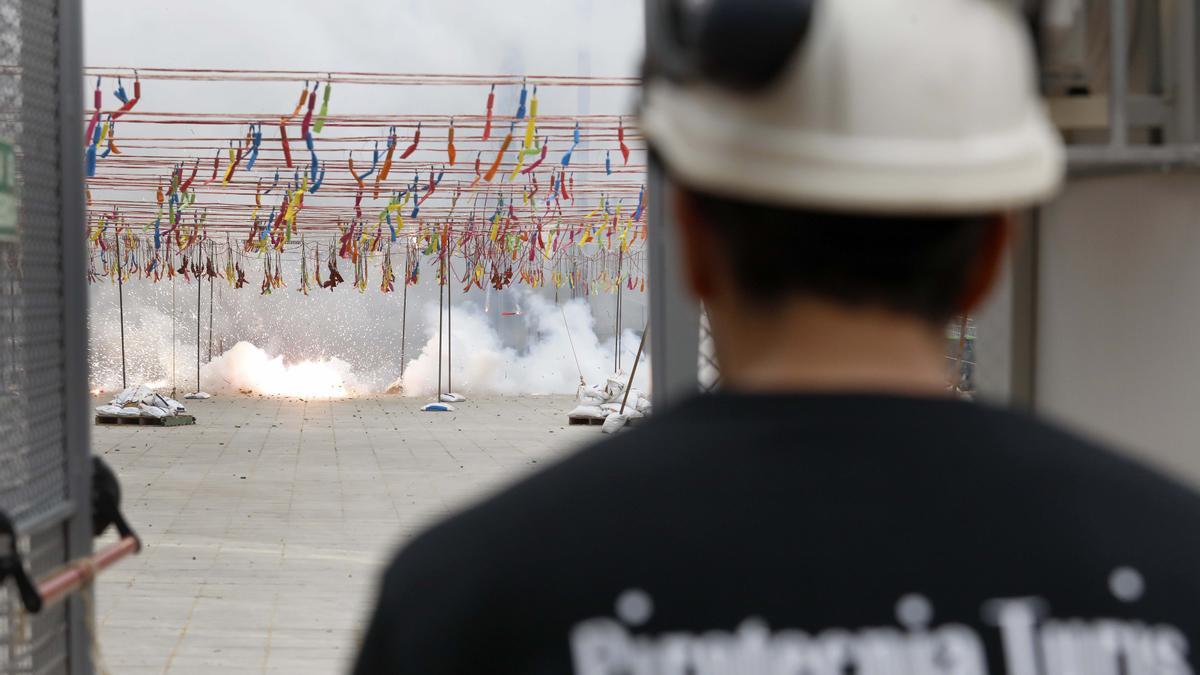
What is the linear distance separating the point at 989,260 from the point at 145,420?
22.5 meters

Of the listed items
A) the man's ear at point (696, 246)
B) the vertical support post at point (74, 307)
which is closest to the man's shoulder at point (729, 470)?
the man's ear at point (696, 246)

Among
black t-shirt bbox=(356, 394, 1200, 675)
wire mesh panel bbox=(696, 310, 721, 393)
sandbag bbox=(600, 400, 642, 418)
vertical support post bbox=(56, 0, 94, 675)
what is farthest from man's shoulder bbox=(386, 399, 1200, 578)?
sandbag bbox=(600, 400, 642, 418)

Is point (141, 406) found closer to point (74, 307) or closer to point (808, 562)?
point (74, 307)

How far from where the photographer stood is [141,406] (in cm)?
2200

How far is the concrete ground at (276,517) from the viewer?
691 centimetres

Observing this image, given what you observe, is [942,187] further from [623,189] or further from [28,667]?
[623,189]

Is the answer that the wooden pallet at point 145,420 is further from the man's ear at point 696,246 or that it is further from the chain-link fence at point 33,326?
the man's ear at point 696,246

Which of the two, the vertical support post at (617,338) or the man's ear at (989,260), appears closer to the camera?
the man's ear at (989,260)

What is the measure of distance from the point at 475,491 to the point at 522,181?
6603mm

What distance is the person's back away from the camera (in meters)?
0.83

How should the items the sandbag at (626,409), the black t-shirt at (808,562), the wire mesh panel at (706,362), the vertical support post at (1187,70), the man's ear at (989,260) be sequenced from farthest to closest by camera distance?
the sandbag at (626,409) → the wire mesh panel at (706,362) → the vertical support post at (1187,70) → the man's ear at (989,260) → the black t-shirt at (808,562)

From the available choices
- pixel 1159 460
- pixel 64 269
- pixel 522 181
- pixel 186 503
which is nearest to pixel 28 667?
pixel 64 269

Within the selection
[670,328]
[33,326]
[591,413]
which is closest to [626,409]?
[591,413]

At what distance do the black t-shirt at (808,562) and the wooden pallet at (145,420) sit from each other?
22004mm
